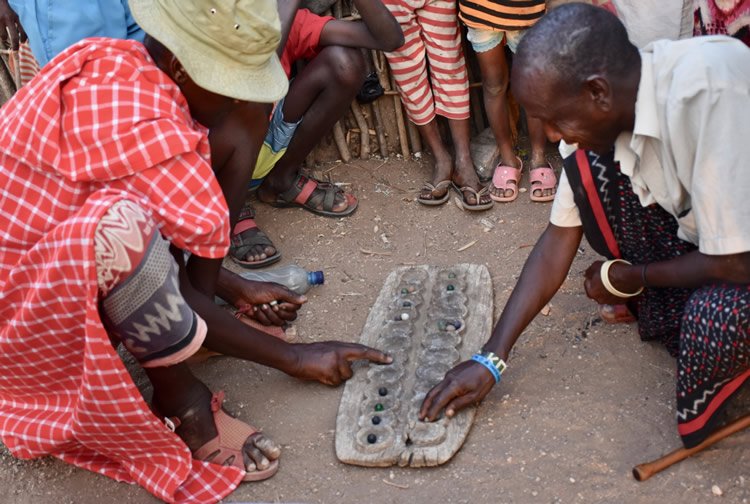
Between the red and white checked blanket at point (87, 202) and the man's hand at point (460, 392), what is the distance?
2.08 feet

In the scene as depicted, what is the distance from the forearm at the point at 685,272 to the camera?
5.64 feet

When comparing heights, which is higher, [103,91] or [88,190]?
[103,91]

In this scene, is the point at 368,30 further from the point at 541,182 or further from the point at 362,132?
the point at 541,182

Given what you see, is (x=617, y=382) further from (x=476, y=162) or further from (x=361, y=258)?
(x=476, y=162)

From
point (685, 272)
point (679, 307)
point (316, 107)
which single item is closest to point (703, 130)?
point (685, 272)

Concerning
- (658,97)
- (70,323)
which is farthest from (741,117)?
(70,323)

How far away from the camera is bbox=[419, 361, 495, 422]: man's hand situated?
2.10m

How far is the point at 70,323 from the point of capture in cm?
184

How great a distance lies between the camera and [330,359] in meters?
2.31

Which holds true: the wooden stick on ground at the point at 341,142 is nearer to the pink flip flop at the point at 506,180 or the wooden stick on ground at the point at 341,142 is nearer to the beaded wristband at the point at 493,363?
the pink flip flop at the point at 506,180

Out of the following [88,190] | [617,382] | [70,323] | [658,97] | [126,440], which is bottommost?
[617,382]

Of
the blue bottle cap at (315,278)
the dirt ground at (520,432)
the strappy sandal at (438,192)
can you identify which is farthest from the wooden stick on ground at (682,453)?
the strappy sandal at (438,192)

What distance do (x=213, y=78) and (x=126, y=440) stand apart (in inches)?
34.7

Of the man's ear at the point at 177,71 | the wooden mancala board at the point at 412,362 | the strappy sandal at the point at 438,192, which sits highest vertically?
the man's ear at the point at 177,71
